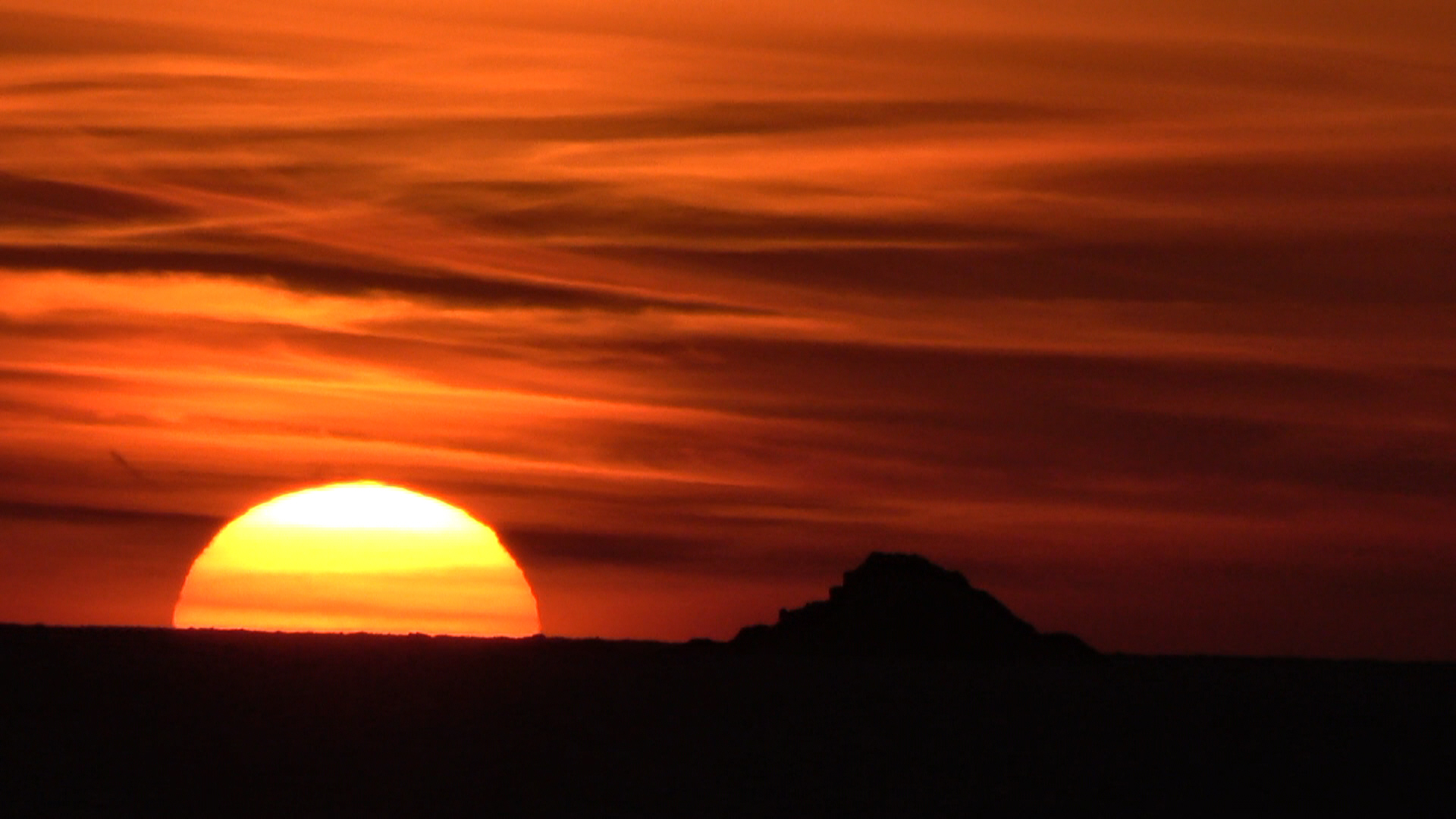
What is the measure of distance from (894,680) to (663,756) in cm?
1905

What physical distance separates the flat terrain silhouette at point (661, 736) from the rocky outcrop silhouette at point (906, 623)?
4.70 meters

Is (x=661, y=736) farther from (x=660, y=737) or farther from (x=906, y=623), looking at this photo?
(x=906, y=623)

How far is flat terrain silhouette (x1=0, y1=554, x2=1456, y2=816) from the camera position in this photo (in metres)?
39.8

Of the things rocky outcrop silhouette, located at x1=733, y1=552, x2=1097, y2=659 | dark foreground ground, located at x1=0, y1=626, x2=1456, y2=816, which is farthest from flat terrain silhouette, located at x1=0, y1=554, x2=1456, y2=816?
rocky outcrop silhouette, located at x1=733, y1=552, x2=1097, y2=659

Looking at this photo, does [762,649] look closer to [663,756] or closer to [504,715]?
[504,715]

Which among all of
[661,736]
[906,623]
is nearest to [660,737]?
[661,736]

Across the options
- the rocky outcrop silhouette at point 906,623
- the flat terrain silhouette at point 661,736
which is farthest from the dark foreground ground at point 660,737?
the rocky outcrop silhouette at point 906,623

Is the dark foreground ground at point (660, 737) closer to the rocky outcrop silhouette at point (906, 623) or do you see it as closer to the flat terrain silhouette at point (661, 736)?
the flat terrain silhouette at point (661, 736)

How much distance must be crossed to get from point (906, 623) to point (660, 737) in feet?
94.0

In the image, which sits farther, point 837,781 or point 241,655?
point 241,655

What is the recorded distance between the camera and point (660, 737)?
4756 centimetres

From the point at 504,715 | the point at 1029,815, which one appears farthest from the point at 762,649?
the point at 1029,815

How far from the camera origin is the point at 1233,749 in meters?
49.0

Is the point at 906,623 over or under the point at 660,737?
over
